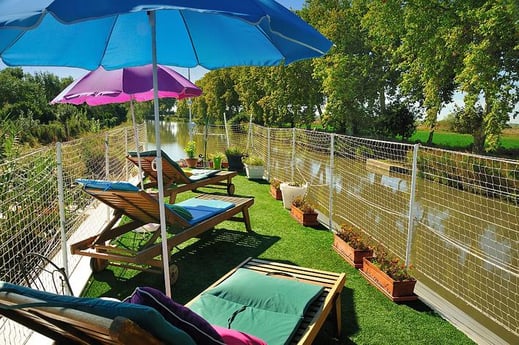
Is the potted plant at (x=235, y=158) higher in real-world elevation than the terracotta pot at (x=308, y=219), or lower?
higher

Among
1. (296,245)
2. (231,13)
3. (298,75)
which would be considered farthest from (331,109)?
(231,13)

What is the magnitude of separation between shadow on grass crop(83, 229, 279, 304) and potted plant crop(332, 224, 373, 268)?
98cm

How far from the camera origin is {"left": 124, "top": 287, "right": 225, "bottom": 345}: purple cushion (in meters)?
1.51

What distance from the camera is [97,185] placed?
12.5 ft

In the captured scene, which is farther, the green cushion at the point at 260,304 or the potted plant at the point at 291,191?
the potted plant at the point at 291,191

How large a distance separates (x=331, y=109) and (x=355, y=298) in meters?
21.6

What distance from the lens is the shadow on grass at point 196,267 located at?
3959 millimetres

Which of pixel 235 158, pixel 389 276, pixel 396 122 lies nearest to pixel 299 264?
pixel 389 276

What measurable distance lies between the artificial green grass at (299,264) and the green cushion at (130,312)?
2092mm

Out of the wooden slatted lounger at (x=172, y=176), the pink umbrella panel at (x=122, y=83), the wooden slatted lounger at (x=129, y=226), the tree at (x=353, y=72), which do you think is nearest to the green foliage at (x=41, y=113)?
the pink umbrella panel at (x=122, y=83)

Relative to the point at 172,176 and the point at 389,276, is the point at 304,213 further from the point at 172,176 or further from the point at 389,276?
the point at 172,176

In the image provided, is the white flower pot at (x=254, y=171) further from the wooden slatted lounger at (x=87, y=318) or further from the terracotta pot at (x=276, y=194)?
the wooden slatted lounger at (x=87, y=318)

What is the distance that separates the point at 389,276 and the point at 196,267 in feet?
7.05

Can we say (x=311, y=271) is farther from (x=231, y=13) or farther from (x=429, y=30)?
(x=429, y=30)
